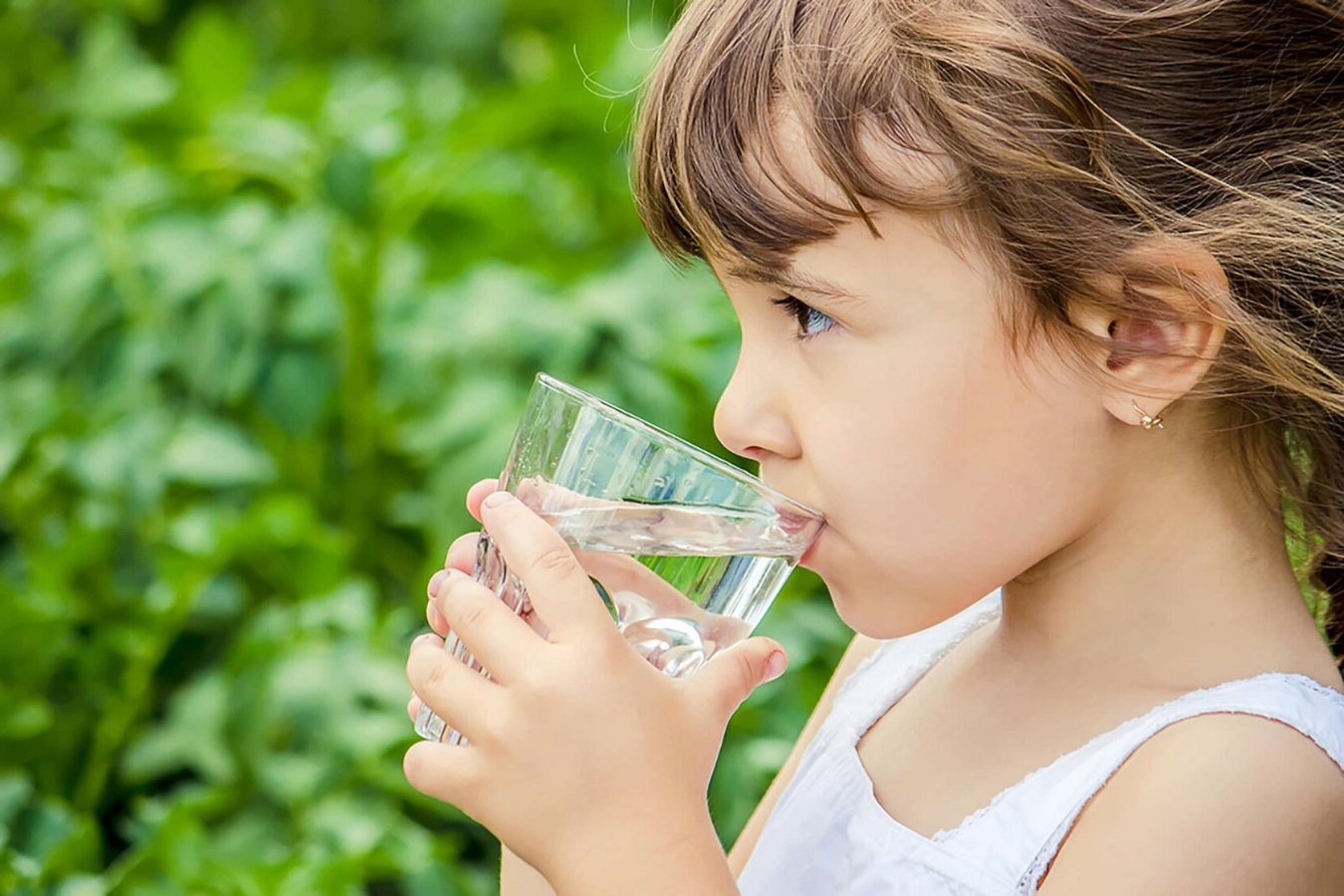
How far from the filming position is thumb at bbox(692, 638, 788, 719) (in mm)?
1146

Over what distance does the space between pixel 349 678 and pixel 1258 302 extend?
4.43 feet

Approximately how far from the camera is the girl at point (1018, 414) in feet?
3.62

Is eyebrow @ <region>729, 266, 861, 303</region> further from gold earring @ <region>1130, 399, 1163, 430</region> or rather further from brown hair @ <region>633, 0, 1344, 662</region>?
gold earring @ <region>1130, 399, 1163, 430</region>

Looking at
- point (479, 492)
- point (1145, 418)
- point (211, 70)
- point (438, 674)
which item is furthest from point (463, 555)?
point (211, 70)

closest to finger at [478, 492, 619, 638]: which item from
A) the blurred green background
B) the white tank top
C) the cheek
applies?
the cheek

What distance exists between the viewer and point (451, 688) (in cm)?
114

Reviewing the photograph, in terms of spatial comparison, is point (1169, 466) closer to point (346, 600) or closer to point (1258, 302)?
point (1258, 302)

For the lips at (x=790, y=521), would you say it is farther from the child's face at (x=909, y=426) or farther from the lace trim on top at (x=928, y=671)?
the lace trim on top at (x=928, y=671)

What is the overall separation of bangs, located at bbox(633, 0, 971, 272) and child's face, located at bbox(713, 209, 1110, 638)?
0.03m

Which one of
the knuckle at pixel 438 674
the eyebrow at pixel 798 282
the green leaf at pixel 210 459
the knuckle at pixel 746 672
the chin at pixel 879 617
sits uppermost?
the eyebrow at pixel 798 282

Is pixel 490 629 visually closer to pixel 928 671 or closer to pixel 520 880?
pixel 520 880

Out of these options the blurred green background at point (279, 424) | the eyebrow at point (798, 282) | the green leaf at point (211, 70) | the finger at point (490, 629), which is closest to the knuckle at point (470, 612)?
the finger at point (490, 629)

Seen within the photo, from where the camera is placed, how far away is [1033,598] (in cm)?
135

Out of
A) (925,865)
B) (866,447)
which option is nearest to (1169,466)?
(866,447)
